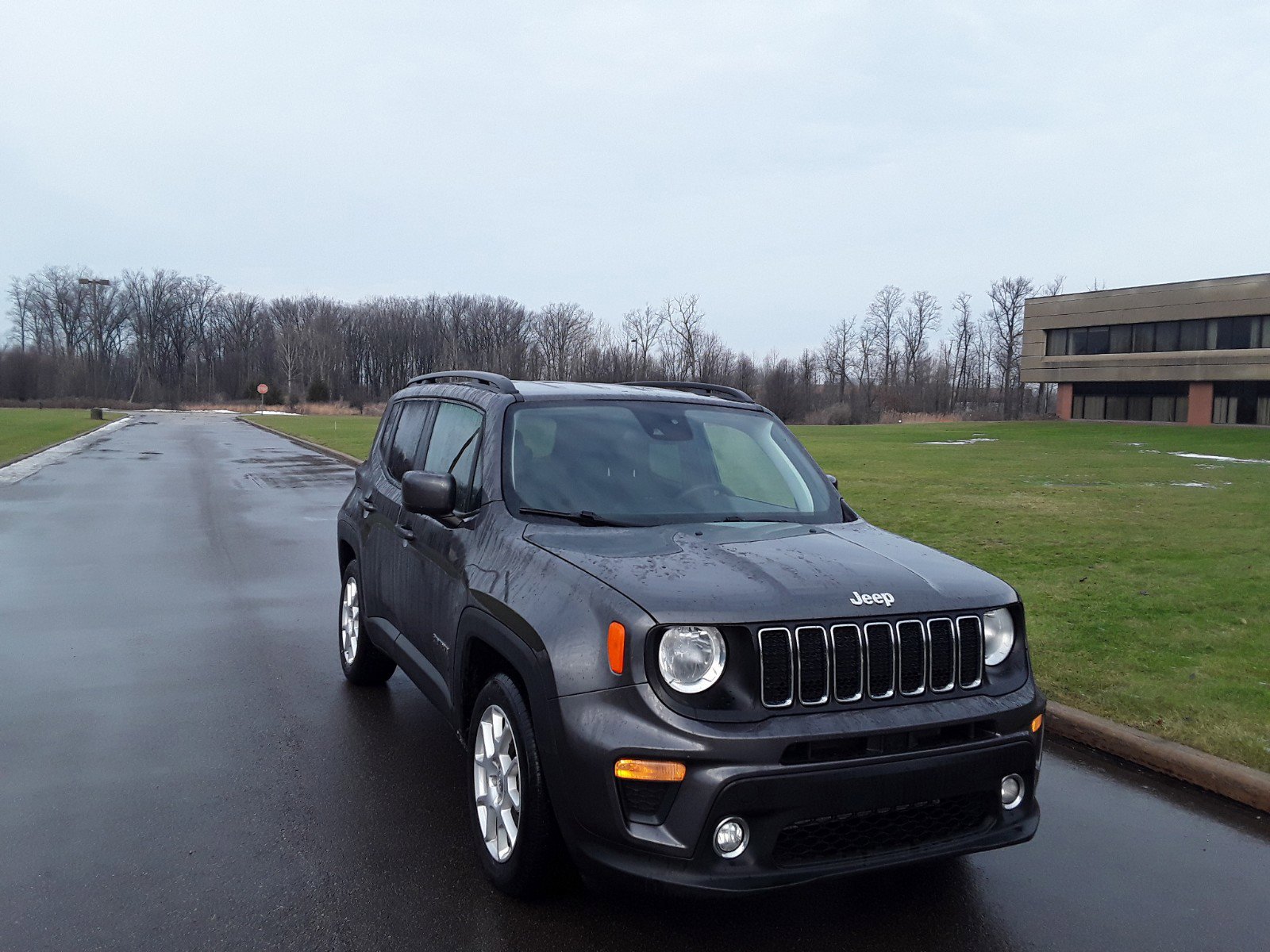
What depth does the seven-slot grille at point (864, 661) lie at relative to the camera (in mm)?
3045

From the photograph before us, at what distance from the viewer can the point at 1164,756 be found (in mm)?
4910

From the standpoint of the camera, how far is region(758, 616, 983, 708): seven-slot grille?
3.04m

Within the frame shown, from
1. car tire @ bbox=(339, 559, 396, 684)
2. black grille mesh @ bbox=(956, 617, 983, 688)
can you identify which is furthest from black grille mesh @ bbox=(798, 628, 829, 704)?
car tire @ bbox=(339, 559, 396, 684)

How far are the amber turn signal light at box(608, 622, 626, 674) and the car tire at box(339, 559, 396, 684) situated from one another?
3096 millimetres

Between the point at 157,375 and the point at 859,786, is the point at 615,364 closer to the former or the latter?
the point at 157,375

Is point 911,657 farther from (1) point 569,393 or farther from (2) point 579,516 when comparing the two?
(1) point 569,393

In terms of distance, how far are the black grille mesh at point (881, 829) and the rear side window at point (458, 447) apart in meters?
2.03

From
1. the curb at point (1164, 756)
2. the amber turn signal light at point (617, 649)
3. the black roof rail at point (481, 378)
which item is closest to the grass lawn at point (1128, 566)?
the curb at point (1164, 756)

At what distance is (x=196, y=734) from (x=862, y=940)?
3684 mm

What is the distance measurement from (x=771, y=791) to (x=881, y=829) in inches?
18.7

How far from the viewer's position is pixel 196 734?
5.28 meters

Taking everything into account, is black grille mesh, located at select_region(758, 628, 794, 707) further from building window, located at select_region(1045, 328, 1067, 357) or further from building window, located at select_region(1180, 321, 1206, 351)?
building window, located at select_region(1045, 328, 1067, 357)

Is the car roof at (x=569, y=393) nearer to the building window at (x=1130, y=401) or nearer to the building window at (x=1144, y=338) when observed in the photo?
the building window at (x=1130, y=401)

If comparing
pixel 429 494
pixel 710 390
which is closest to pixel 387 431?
pixel 710 390
